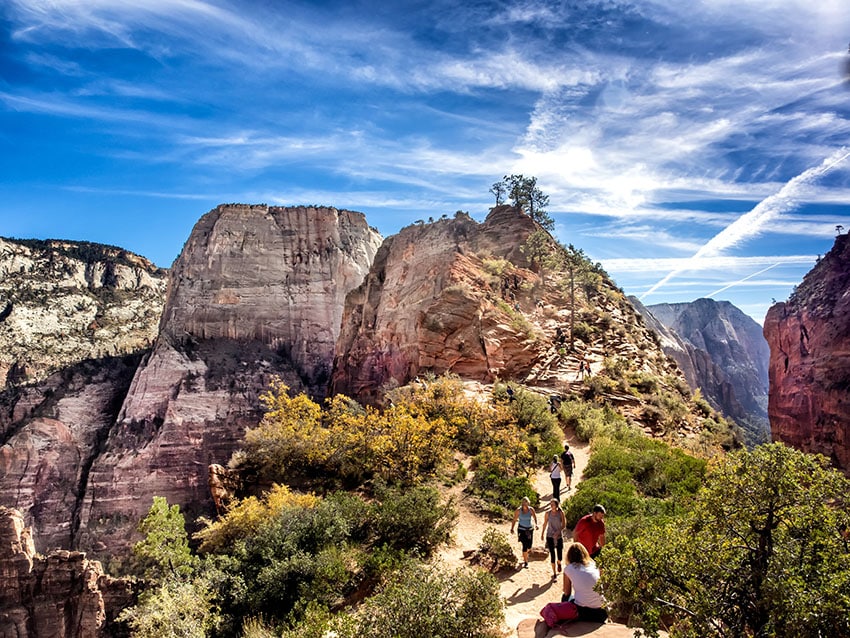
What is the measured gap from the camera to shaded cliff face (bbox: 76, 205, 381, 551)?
34.3 metres

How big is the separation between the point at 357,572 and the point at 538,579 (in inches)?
126

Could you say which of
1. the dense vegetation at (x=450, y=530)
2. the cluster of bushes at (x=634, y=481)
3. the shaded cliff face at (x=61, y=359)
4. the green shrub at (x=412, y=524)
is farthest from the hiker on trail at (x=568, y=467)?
the shaded cliff face at (x=61, y=359)

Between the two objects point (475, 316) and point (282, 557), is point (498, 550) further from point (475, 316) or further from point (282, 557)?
point (475, 316)

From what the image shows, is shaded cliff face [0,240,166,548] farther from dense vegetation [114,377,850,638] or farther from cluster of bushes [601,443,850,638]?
cluster of bushes [601,443,850,638]

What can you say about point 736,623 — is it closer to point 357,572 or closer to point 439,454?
point 357,572

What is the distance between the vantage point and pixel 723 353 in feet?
365

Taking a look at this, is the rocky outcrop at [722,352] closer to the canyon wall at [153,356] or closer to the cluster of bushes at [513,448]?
the canyon wall at [153,356]

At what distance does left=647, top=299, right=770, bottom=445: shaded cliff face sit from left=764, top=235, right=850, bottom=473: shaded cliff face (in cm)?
4467

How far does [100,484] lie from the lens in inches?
1330

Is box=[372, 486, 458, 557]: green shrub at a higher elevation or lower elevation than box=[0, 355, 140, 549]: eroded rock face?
higher

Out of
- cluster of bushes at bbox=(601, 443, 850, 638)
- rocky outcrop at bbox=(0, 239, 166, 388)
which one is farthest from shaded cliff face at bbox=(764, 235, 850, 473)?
rocky outcrop at bbox=(0, 239, 166, 388)

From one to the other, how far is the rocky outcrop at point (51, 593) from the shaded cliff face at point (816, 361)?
117 feet

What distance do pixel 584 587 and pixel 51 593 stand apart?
12.4 metres

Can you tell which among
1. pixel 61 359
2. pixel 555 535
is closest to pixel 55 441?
pixel 61 359
